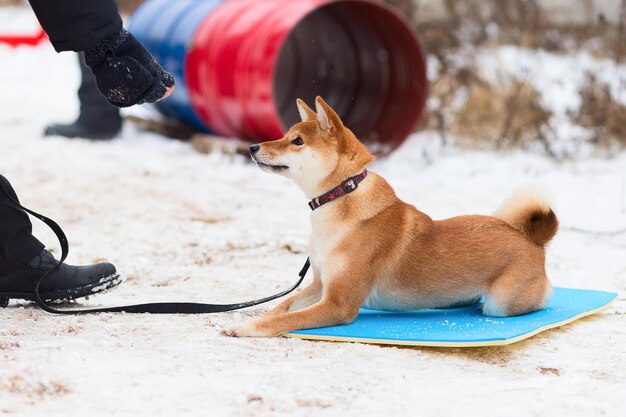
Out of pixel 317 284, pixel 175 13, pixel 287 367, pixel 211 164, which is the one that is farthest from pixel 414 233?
pixel 175 13

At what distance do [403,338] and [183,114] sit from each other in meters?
5.69

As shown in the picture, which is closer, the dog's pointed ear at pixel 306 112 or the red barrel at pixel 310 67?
the dog's pointed ear at pixel 306 112

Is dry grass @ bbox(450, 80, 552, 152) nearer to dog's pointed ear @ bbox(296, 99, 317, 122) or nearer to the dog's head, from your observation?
dog's pointed ear @ bbox(296, 99, 317, 122)

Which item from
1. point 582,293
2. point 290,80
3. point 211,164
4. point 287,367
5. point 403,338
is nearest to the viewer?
point 287,367

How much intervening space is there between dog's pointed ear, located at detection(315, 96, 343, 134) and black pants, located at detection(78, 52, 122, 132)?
5163mm

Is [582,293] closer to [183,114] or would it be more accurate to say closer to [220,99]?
[220,99]

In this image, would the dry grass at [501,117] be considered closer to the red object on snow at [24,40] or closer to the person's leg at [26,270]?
the red object on snow at [24,40]

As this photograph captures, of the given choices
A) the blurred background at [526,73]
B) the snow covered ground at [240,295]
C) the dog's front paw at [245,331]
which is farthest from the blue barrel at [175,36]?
the dog's front paw at [245,331]

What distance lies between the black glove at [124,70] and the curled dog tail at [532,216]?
4.77ft

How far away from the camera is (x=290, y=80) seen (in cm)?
818

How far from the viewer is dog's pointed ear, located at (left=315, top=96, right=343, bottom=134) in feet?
10.6

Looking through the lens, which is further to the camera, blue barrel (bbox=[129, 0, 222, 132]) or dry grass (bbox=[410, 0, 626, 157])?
blue barrel (bbox=[129, 0, 222, 132])

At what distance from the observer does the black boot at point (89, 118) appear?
801cm

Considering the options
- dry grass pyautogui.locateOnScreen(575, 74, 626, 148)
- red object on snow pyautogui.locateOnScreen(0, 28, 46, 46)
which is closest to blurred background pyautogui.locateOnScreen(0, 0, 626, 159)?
dry grass pyautogui.locateOnScreen(575, 74, 626, 148)
